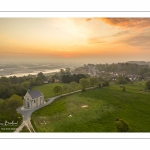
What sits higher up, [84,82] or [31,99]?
[84,82]

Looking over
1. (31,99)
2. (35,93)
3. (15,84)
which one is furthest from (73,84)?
(15,84)

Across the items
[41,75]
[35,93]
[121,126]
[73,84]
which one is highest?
[41,75]

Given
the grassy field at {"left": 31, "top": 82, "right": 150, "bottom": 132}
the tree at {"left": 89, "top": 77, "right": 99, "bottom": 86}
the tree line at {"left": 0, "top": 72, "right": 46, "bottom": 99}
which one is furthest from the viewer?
the tree at {"left": 89, "top": 77, "right": 99, "bottom": 86}

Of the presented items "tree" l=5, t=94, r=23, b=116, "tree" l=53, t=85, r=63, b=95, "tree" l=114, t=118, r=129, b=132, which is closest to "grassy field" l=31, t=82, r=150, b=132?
"tree" l=114, t=118, r=129, b=132

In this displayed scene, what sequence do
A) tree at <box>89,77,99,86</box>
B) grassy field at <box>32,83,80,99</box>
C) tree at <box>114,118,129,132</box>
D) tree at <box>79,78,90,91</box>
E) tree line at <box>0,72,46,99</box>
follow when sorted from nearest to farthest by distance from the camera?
tree at <box>114,118,129,132</box> → tree line at <box>0,72,46,99</box> → grassy field at <box>32,83,80,99</box> → tree at <box>79,78,90,91</box> → tree at <box>89,77,99,86</box>

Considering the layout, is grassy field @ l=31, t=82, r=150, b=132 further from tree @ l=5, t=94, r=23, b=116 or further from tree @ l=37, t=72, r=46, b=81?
tree @ l=37, t=72, r=46, b=81

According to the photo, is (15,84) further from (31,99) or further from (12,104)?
(31,99)

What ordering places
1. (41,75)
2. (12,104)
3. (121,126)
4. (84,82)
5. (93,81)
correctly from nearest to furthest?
(121,126)
(12,104)
(41,75)
(84,82)
(93,81)

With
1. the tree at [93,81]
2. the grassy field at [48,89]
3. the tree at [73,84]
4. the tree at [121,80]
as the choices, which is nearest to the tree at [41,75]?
the grassy field at [48,89]

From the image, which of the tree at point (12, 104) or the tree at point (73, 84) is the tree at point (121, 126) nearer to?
the tree at point (73, 84)
